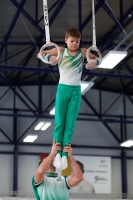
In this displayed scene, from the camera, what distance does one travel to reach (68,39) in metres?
7.55

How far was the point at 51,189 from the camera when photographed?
778 cm

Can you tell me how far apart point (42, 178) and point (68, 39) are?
2111mm

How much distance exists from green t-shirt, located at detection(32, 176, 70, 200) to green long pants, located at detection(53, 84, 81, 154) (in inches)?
23.6

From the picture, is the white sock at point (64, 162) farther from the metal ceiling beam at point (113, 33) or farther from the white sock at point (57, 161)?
the metal ceiling beam at point (113, 33)

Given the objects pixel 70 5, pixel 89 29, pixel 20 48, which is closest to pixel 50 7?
pixel 70 5

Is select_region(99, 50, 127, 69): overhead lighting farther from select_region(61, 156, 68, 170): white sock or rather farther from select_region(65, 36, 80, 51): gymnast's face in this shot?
select_region(61, 156, 68, 170): white sock

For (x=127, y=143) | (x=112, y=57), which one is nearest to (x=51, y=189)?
(x=112, y=57)

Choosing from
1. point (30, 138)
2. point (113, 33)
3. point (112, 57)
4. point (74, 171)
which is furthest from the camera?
point (30, 138)

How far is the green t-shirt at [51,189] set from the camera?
7.75 meters

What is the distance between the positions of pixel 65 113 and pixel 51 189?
3.85 feet

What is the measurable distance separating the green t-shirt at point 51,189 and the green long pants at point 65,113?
23.6 inches

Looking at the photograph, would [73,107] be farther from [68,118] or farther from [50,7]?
[50,7]

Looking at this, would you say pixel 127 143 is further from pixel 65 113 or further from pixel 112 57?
pixel 65 113

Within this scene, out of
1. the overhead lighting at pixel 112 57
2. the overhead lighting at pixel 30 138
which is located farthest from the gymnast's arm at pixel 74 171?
the overhead lighting at pixel 30 138
